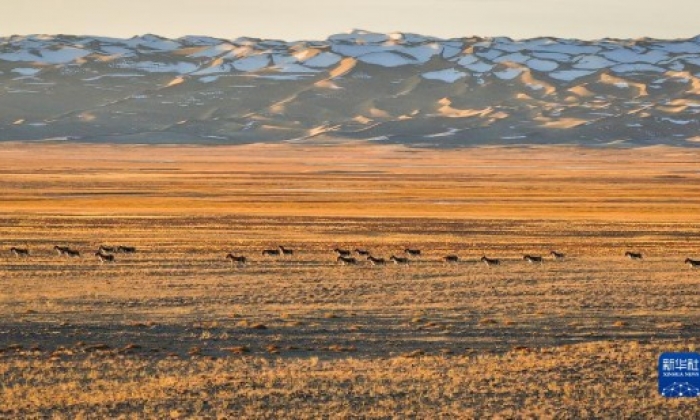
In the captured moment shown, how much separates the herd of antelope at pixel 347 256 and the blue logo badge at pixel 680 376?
57.3 feet

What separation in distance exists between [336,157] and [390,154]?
1038 centimetres

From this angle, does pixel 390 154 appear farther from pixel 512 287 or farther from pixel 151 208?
pixel 512 287

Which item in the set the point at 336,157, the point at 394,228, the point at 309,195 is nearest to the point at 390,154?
the point at 336,157

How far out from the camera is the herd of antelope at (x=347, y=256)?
32531mm

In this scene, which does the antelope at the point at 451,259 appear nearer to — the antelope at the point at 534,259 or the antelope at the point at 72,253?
the antelope at the point at 534,259

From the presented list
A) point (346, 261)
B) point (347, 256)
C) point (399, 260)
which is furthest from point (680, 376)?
point (347, 256)

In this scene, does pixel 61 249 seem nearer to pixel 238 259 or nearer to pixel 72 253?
pixel 72 253

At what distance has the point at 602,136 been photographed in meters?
170

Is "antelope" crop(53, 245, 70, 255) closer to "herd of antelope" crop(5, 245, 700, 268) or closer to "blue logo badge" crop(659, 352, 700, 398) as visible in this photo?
"herd of antelope" crop(5, 245, 700, 268)

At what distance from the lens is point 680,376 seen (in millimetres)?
14203

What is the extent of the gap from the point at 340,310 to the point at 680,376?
409 inches

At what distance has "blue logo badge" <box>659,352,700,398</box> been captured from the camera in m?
14.2

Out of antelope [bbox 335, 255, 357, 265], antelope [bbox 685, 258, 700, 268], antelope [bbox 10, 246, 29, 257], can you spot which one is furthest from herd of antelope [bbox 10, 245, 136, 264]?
antelope [bbox 685, 258, 700, 268]

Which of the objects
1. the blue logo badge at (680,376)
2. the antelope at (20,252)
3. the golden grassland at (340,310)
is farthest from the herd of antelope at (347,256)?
Answer: the blue logo badge at (680,376)
